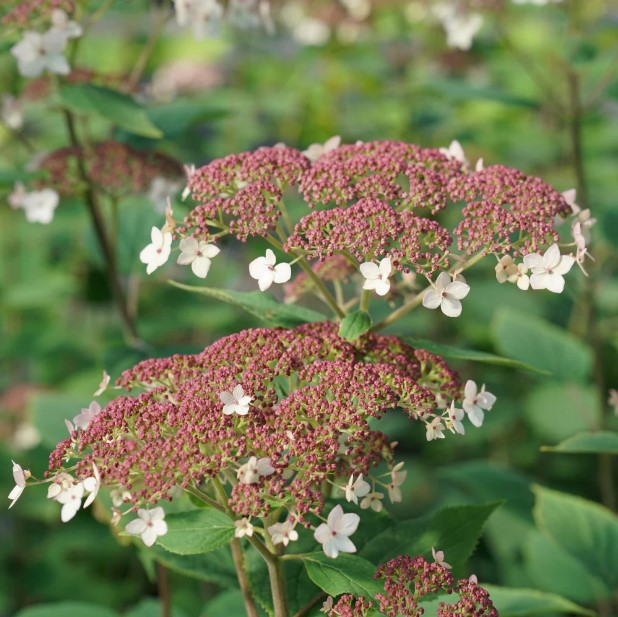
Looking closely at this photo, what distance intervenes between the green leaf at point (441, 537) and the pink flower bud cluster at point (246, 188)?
18.2 inches

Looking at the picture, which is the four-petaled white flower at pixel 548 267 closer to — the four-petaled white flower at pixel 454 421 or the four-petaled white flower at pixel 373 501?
the four-petaled white flower at pixel 454 421

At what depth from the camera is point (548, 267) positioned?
1302 mm

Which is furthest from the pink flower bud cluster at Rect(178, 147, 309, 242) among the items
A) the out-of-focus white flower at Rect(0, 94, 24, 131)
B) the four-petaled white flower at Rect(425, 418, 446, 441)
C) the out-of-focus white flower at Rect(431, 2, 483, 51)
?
the out-of-focus white flower at Rect(431, 2, 483, 51)

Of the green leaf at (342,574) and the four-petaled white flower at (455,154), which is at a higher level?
the four-petaled white flower at (455,154)

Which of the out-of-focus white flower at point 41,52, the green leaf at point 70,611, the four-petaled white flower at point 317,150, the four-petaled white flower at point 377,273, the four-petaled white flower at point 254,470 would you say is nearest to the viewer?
the four-petaled white flower at point 254,470

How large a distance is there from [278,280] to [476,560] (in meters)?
1.85

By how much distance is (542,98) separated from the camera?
14.0ft

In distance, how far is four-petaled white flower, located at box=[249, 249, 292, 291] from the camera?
1.29 metres

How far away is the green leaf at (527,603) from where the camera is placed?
1574 millimetres

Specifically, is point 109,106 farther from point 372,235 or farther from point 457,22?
point 457,22

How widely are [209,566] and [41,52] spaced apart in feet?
3.40

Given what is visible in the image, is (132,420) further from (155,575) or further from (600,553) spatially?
(600,553)

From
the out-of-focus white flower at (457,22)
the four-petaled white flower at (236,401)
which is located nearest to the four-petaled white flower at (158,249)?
the four-petaled white flower at (236,401)

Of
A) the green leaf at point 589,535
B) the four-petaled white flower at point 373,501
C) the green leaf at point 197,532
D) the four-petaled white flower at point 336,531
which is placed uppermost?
the four-petaled white flower at point 336,531
